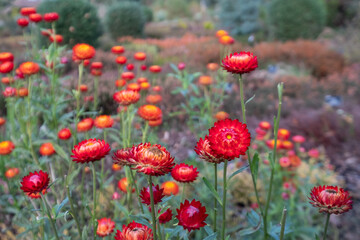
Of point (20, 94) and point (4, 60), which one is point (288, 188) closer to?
point (20, 94)

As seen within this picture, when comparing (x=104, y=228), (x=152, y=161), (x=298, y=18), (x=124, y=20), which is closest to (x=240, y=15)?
(x=298, y=18)

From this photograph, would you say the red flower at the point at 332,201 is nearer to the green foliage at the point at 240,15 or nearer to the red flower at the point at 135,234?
the red flower at the point at 135,234

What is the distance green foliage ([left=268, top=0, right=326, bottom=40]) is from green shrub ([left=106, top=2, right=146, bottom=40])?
4591 mm

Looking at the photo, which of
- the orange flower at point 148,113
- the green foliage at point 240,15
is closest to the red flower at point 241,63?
the orange flower at point 148,113

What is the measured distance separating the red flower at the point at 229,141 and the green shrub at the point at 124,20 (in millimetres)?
10412

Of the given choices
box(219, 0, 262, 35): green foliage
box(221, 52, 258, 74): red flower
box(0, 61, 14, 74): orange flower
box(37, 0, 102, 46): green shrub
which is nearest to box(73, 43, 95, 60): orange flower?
box(0, 61, 14, 74): orange flower

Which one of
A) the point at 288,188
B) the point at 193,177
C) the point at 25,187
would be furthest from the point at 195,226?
→ the point at 288,188

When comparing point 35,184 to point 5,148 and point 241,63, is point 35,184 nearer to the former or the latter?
point 241,63

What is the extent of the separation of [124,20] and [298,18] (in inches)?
220

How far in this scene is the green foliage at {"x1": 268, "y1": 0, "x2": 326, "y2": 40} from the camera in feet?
34.1

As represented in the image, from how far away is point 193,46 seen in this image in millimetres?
8664

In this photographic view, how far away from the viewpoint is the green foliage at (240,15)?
12062mm

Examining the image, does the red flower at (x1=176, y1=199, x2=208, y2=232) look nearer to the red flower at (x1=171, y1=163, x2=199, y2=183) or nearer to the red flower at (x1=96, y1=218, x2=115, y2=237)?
the red flower at (x1=171, y1=163, x2=199, y2=183)

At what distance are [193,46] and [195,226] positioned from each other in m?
8.11
